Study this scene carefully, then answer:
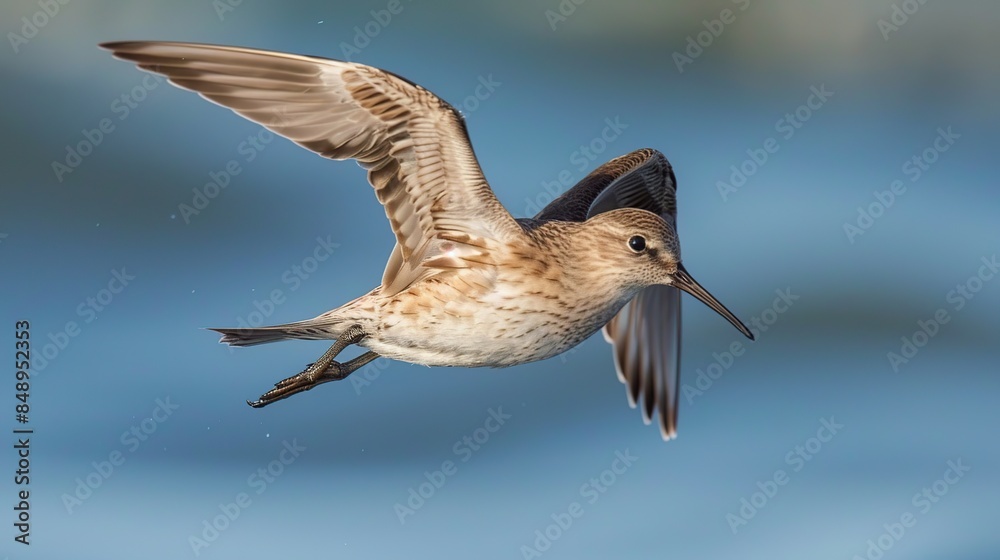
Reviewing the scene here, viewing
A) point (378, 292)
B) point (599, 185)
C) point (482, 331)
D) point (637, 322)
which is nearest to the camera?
point (482, 331)

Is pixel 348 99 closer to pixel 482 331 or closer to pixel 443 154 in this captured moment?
pixel 443 154

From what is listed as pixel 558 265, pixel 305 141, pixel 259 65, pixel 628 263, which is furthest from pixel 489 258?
pixel 259 65

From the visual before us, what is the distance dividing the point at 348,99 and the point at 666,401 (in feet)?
7.34

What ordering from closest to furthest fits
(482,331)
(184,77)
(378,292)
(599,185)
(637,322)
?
(184,77)
(482,331)
(378,292)
(599,185)
(637,322)

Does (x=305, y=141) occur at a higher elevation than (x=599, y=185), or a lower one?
lower

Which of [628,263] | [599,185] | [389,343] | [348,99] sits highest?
[599,185]

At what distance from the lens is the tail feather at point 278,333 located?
3.36 meters

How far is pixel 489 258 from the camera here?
333 cm

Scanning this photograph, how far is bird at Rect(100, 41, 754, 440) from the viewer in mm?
3104

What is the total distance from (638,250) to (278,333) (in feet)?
3.91

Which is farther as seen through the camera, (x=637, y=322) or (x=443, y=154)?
(x=637, y=322)

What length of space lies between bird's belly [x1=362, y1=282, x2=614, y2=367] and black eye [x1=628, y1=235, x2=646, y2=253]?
0.26m

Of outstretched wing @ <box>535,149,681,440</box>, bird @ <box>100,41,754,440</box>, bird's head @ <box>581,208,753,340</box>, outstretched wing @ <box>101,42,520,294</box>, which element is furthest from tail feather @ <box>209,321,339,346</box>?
outstretched wing @ <box>535,149,681,440</box>

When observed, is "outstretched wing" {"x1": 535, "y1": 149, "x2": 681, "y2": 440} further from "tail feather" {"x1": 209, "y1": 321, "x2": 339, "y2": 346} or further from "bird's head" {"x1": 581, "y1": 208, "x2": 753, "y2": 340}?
"tail feather" {"x1": 209, "y1": 321, "x2": 339, "y2": 346}
